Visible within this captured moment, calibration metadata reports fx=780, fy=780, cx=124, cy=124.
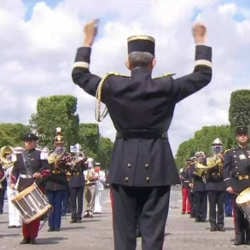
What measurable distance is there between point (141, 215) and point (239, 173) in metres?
6.92

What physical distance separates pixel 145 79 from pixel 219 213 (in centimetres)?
1046

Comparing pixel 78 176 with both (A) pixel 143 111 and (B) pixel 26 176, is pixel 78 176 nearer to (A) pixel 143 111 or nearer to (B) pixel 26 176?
(B) pixel 26 176

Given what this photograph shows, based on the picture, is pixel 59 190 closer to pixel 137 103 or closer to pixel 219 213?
pixel 219 213

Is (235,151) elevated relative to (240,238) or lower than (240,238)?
elevated

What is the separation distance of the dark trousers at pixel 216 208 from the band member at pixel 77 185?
13.9 ft

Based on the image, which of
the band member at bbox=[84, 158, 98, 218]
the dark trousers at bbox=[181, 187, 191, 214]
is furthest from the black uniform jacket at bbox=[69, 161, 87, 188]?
the dark trousers at bbox=[181, 187, 191, 214]

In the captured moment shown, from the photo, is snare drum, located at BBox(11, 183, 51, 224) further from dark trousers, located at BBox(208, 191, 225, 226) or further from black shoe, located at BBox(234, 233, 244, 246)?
dark trousers, located at BBox(208, 191, 225, 226)

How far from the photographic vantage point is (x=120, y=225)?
18.4 ft

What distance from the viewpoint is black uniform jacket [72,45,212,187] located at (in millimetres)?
5586

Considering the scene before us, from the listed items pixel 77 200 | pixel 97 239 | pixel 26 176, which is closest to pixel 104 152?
pixel 77 200

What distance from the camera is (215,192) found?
629 inches

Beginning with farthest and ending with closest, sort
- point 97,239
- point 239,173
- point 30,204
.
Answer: point 97,239, point 239,173, point 30,204

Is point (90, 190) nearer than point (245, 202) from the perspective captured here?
No

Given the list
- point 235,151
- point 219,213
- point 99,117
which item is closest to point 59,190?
point 219,213
